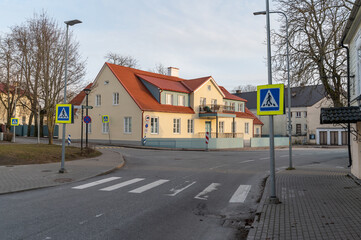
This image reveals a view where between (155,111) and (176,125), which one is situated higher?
(155,111)

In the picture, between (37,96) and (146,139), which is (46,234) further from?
(146,139)

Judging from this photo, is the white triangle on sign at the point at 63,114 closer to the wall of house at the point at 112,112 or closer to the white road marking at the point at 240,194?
the white road marking at the point at 240,194

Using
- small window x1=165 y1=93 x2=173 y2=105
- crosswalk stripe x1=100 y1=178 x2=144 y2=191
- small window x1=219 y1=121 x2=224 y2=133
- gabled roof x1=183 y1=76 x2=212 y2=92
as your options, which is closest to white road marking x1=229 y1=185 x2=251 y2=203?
crosswalk stripe x1=100 y1=178 x2=144 y2=191

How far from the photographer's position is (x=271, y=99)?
723 centimetres

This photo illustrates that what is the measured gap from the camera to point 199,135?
124ft

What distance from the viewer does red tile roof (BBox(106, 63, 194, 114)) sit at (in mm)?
32562

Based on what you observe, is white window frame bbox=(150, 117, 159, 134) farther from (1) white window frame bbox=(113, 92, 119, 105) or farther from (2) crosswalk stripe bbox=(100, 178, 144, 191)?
(2) crosswalk stripe bbox=(100, 178, 144, 191)

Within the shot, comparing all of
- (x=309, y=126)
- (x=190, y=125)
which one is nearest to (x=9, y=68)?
(x=190, y=125)

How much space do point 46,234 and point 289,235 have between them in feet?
13.3

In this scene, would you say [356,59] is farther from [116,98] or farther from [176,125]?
[116,98]

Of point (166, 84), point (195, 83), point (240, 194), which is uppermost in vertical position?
point (195, 83)

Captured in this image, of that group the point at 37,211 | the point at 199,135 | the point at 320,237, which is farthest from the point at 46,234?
the point at 199,135

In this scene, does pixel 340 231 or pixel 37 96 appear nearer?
pixel 340 231

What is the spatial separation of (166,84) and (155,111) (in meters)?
6.00
